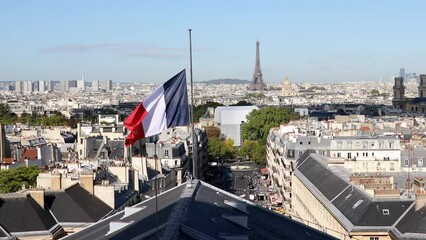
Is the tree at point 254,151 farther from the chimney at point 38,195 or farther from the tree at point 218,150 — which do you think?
the chimney at point 38,195

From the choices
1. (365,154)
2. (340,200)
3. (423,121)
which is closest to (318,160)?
(365,154)

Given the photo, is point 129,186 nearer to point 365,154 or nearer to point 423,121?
point 365,154

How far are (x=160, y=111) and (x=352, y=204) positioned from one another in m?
20.8

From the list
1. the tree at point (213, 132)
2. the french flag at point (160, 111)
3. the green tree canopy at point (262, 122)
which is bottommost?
the tree at point (213, 132)

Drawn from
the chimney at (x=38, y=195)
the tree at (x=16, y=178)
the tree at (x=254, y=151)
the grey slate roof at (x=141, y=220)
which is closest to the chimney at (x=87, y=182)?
the chimney at (x=38, y=195)

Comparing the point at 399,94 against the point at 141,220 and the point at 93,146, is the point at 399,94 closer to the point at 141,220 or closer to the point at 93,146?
the point at 93,146

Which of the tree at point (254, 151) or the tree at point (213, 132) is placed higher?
the tree at point (213, 132)

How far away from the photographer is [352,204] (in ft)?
132

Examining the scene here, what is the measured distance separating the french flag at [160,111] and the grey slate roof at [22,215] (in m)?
14.0

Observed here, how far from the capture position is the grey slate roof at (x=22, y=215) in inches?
1356

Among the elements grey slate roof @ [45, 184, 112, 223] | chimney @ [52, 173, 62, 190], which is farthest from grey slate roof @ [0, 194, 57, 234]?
chimney @ [52, 173, 62, 190]

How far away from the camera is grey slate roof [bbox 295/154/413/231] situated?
→ 37.2m

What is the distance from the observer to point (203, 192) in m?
25.5

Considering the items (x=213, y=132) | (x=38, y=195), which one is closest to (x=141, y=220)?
(x=38, y=195)
